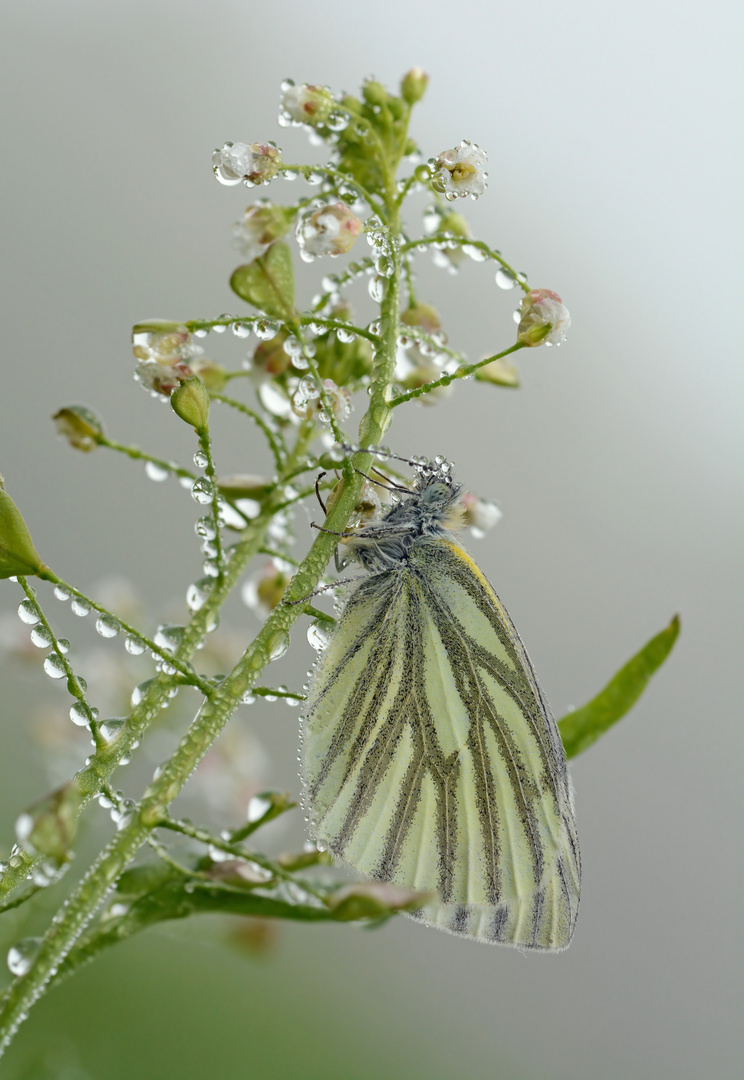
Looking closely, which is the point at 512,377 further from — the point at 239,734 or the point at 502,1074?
the point at 502,1074

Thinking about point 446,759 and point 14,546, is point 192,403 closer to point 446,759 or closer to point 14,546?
point 14,546

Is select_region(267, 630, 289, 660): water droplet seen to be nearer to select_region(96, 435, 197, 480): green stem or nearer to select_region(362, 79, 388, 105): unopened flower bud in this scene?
select_region(96, 435, 197, 480): green stem

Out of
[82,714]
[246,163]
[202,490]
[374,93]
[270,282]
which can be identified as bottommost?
[82,714]

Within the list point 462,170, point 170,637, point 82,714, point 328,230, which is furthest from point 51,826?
point 462,170

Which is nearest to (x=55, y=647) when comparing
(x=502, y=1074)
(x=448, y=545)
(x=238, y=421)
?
(x=448, y=545)

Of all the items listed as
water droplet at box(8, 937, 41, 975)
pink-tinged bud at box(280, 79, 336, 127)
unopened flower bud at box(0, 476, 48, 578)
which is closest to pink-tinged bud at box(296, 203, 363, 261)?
pink-tinged bud at box(280, 79, 336, 127)

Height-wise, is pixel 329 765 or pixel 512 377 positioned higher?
pixel 512 377

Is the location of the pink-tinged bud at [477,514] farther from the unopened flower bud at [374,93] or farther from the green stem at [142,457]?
the unopened flower bud at [374,93]
